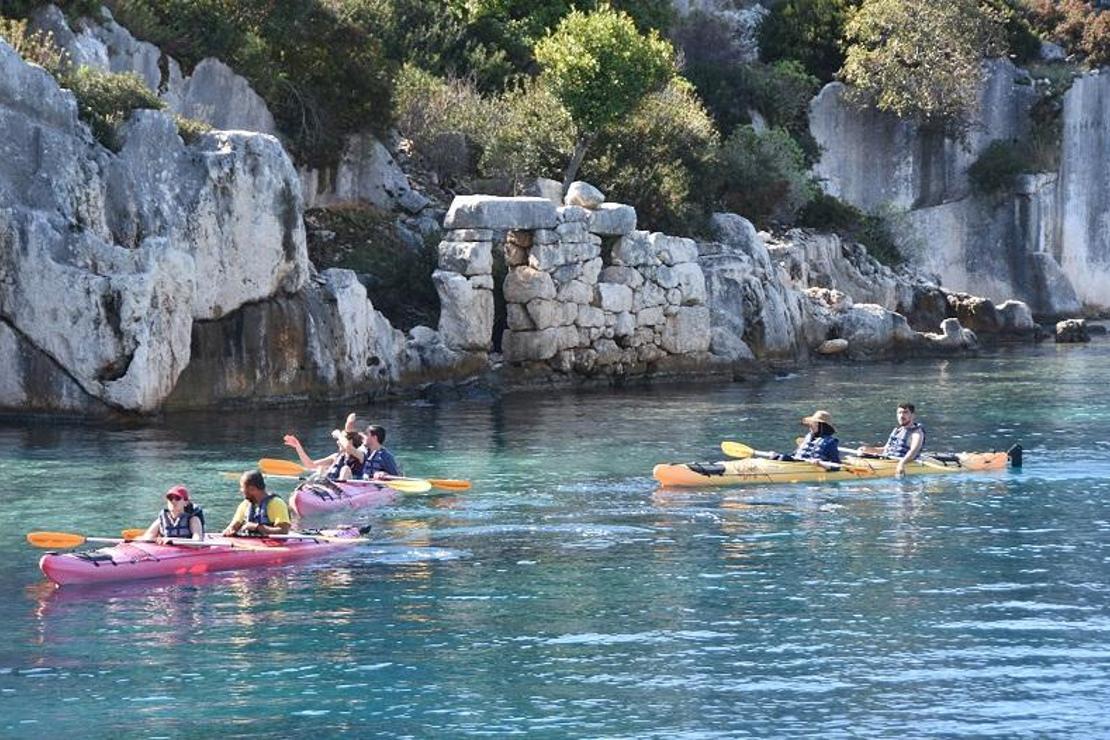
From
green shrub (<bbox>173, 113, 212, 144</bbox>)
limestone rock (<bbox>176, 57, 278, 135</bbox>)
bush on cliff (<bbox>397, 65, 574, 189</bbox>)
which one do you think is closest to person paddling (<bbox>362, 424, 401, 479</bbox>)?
green shrub (<bbox>173, 113, 212, 144</bbox>)

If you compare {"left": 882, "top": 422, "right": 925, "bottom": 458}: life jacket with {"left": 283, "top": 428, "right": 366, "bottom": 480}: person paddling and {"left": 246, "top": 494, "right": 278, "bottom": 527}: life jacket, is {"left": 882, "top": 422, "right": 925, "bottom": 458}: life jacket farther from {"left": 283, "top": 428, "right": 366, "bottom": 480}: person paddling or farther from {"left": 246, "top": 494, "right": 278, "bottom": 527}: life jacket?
{"left": 246, "top": 494, "right": 278, "bottom": 527}: life jacket

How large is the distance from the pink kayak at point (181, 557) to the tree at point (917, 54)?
37.6 m

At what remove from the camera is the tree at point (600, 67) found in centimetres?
4419

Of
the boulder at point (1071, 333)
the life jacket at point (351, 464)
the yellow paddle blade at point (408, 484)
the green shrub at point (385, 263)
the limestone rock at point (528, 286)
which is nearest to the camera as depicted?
the yellow paddle blade at point (408, 484)

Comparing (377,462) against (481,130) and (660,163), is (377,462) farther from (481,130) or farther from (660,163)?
(660,163)

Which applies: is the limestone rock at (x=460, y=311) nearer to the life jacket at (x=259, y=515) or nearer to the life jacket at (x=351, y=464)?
the life jacket at (x=351, y=464)

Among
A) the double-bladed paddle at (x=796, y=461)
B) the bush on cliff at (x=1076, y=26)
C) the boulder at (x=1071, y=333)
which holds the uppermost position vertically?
the bush on cliff at (x=1076, y=26)

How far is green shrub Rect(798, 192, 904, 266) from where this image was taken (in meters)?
52.2

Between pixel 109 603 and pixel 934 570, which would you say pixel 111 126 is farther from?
pixel 934 570

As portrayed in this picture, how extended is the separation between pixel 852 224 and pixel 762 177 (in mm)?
4139

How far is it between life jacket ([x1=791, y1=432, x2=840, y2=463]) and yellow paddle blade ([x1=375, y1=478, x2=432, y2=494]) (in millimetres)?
5336

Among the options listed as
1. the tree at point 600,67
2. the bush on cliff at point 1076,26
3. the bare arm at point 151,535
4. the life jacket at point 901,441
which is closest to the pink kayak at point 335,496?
the bare arm at point 151,535

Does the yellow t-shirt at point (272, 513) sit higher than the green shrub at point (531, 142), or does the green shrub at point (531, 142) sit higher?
the green shrub at point (531, 142)

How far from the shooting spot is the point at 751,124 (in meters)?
54.2
